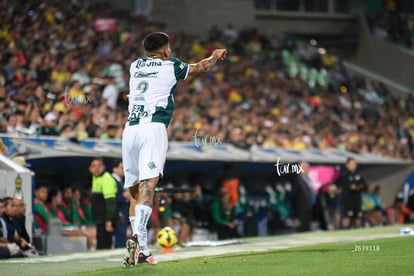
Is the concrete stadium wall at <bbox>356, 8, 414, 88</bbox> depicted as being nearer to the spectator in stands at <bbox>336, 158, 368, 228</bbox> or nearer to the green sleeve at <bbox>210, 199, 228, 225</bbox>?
the spectator in stands at <bbox>336, 158, 368, 228</bbox>

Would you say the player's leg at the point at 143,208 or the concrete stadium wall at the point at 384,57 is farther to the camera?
the concrete stadium wall at the point at 384,57

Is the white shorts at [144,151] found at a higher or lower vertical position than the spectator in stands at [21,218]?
higher

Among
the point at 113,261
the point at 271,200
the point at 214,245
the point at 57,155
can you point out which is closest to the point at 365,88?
the point at 271,200

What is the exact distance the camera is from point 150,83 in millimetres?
11195

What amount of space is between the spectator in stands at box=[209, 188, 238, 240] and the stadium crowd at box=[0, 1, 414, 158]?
1.33 metres

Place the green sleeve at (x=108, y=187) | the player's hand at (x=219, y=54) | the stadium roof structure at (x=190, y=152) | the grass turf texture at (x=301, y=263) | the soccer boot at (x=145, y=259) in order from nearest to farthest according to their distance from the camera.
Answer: the grass turf texture at (x=301, y=263) < the soccer boot at (x=145, y=259) < the player's hand at (x=219, y=54) < the green sleeve at (x=108, y=187) < the stadium roof structure at (x=190, y=152)

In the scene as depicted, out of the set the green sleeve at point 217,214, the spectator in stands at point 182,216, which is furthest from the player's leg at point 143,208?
the green sleeve at point 217,214

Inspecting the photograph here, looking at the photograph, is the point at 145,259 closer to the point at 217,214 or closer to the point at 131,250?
the point at 131,250

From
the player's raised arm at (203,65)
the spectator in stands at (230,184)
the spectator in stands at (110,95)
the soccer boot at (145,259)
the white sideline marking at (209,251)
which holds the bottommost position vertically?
the soccer boot at (145,259)

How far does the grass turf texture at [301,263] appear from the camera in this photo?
10.0 metres

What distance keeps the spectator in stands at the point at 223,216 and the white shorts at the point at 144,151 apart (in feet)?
35.7

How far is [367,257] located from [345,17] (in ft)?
103

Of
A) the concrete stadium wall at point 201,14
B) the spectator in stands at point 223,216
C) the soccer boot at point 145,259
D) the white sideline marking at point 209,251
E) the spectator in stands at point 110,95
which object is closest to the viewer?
the soccer boot at point 145,259

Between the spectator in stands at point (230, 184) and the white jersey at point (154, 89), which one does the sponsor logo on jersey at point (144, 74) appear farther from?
the spectator in stands at point (230, 184)
